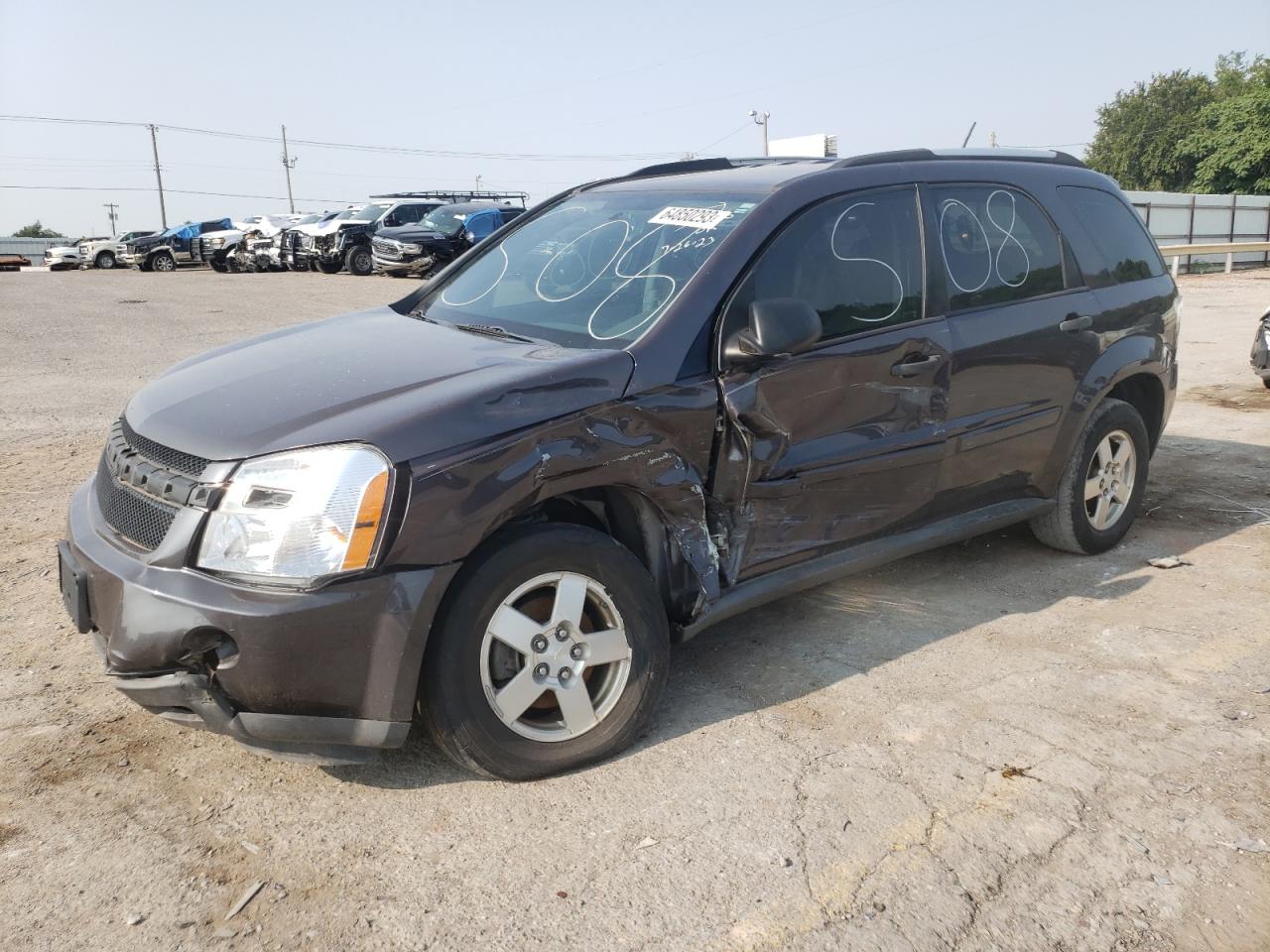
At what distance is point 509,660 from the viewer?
3.09 metres

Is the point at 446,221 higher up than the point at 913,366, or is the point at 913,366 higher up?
the point at 446,221

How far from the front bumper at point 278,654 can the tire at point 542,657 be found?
102 mm

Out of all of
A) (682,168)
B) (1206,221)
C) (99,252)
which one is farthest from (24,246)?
(682,168)

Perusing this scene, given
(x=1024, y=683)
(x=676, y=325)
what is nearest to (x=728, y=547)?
(x=676, y=325)

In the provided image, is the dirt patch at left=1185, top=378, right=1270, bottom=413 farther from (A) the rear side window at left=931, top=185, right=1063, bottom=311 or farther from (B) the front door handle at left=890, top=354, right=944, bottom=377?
(B) the front door handle at left=890, top=354, right=944, bottom=377

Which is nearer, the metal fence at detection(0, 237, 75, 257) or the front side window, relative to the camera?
the front side window

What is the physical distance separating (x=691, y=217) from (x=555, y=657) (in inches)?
67.6

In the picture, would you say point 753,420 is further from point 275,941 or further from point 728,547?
point 275,941

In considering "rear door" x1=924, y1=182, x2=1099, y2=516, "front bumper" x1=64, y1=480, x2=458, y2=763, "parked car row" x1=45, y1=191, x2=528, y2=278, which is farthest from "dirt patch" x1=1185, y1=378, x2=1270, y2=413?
"parked car row" x1=45, y1=191, x2=528, y2=278

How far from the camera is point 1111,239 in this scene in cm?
507

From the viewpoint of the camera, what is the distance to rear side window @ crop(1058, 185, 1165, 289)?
4941 millimetres

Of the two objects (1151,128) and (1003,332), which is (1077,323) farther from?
(1151,128)

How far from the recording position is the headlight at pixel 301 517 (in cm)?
273

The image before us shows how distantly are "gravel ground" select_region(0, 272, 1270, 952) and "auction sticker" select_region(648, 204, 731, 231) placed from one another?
5.23 feet
